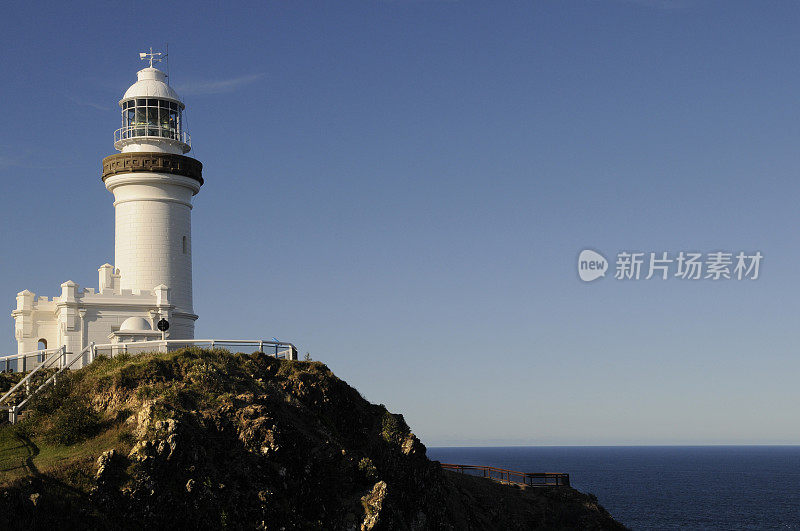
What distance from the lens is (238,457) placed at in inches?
1243

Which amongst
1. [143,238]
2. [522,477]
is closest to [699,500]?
[522,477]

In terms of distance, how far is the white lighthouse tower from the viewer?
50.7 m

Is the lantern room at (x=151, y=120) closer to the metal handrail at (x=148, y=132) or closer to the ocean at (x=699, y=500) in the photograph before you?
the metal handrail at (x=148, y=132)

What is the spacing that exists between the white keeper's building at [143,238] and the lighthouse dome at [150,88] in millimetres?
62

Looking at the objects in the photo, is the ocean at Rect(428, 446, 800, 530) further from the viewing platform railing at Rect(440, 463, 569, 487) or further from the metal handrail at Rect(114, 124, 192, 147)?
the metal handrail at Rect(114, 124, 192, 147)

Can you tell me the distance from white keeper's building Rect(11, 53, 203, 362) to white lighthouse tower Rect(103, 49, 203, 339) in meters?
0.06

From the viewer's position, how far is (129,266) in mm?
50781

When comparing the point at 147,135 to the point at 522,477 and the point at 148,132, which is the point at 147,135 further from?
the point at 522,477

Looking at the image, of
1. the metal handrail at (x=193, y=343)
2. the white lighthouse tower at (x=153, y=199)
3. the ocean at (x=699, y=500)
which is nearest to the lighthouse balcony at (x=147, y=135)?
the white lighthouse tower at (x=153, y=199)

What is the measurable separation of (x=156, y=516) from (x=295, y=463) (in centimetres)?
610

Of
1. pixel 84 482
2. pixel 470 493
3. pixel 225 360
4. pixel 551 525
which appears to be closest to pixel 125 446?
pixel 84 482

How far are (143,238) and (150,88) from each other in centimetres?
961

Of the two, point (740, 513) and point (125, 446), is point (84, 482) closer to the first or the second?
point (125, 446)

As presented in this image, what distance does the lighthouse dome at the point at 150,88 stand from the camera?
52.5 metres
